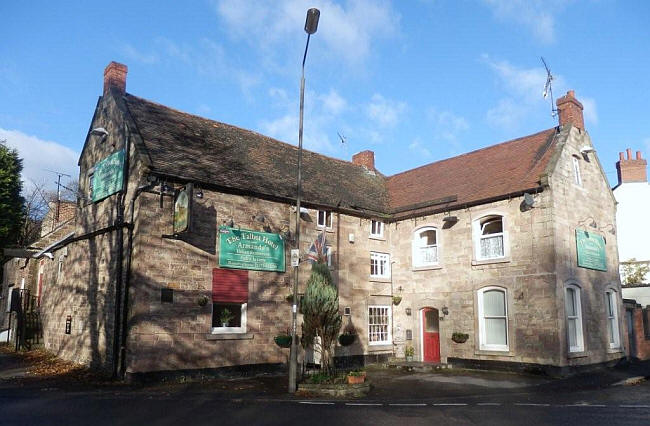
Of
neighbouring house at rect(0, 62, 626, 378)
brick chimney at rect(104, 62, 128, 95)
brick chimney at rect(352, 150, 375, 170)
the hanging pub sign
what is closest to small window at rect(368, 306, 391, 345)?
neighbouring house at rect(0, 62, 626, 378)

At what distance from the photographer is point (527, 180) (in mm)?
19984

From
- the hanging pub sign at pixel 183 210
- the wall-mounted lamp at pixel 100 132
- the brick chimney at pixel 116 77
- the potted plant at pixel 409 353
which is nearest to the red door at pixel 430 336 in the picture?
the potted plant at pixel 409 353

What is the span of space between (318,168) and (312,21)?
11.0 m

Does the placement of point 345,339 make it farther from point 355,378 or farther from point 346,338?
point 355,378

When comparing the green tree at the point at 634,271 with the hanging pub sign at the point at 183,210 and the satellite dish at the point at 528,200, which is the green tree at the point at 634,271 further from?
the hanging pub sign at the point at 183,210

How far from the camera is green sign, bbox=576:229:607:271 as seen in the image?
66.0ft

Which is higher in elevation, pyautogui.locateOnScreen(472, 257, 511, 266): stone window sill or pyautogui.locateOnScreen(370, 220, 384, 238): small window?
pyautogui.locateOnScreen(370, 220, 384, 238): small window

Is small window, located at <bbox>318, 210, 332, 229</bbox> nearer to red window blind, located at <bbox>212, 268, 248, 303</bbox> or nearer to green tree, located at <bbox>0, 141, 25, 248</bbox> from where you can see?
red window blind, located at <bbox>212, 268, 248, 303</bbox>

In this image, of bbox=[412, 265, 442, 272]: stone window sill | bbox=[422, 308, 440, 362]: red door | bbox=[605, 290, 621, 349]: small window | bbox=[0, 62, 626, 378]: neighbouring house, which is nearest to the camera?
bbox=[0, 62, 626, 378]: neighbouring house

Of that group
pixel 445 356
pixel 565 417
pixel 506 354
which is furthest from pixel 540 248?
pixel 565 417

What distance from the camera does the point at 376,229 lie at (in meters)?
23.8

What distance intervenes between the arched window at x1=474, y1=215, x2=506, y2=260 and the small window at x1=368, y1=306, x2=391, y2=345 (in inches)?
197

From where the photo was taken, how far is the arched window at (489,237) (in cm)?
2030

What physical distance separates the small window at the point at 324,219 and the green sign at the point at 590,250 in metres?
9.75
